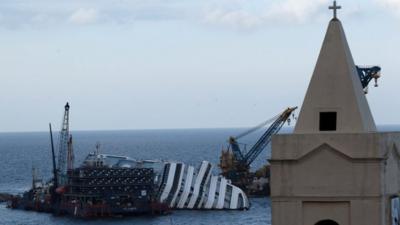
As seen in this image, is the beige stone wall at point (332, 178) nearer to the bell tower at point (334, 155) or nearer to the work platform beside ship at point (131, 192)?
the bell tower at point (334, 155)

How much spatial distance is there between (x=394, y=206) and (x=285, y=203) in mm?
1474

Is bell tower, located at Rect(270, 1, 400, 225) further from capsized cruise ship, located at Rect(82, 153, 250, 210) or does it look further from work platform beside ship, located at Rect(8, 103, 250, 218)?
capsized cruise ship, located at Rect(82, 153, 250, 210)

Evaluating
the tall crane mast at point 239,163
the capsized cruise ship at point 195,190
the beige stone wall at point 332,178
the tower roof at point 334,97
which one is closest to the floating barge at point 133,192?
the capsized cruise ship at point 195,190

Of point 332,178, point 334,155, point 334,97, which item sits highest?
point 334,97

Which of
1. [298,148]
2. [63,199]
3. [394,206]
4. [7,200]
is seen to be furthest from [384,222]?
[7,200]

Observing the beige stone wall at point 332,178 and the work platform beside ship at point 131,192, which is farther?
the work platform beside ship at point 131,192

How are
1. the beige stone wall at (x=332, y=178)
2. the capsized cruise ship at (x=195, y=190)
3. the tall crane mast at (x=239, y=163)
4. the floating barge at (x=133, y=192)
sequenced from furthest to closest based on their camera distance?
1. the tall crane mast at (x=239, y=163)
2. the capsized cruise ship at (x=195, y=190)
3. the floating barge at (x=133, y=192)
4. the beige stone wall at (x=332, y=178)

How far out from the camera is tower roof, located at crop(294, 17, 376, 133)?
16641 millimetres

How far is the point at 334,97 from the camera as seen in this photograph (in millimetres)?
16719

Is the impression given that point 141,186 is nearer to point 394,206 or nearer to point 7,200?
point 7,200

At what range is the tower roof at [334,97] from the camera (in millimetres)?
16641

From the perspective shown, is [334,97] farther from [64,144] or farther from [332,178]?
[64,144]

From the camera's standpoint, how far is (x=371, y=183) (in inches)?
655

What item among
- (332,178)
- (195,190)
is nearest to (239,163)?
(195,190)
